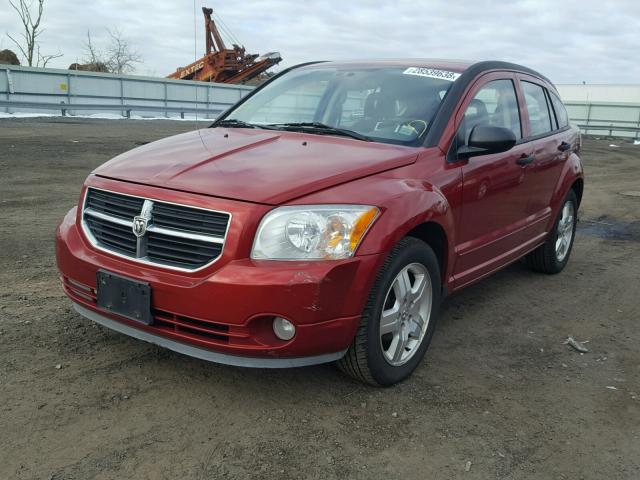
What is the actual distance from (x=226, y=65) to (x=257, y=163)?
35.1m

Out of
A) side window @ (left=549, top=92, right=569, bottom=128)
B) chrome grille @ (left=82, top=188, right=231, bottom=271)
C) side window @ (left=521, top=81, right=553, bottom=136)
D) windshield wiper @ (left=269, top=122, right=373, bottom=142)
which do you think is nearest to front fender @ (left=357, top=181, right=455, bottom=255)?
windshield wiper @ (left=269, top=122, right=373, bottom=142)

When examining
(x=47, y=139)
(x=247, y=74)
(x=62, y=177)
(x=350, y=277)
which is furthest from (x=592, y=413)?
(x=247, y=74)

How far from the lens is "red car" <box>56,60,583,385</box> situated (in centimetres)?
268

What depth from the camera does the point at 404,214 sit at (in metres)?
2.99

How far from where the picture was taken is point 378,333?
9.79 ft

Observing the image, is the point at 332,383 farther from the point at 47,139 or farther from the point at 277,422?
the point at 47,139

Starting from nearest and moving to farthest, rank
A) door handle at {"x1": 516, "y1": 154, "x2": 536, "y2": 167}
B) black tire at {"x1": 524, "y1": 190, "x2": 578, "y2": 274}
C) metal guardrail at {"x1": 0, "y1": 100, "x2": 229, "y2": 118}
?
1. door handle at {"x1": 516, "y1": 154, "x2": 536, "y2": 167}
2. black tire at {"x1": 524, "y1": 190, "x2": 578, "y2": 274}
3. metal guardrail at {"x1": 0, "y1": 100, "x2": 229, "y2": 118}

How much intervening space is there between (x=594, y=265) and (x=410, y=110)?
10.4ft

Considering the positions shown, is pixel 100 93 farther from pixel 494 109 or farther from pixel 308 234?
pixel 308 234

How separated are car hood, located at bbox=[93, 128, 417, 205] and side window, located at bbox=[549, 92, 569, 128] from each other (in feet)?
8.70

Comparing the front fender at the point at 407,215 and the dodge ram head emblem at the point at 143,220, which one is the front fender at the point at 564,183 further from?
the dodge ram head emblem at the point at 143,220

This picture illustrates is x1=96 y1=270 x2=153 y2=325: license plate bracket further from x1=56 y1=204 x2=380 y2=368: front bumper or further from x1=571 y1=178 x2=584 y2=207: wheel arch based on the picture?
x1=571 y1=178 x2=584 y2=207: wheel arch

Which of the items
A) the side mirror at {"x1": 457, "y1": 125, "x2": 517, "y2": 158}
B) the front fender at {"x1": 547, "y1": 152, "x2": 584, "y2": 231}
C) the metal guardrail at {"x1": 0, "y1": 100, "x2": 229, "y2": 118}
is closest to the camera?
the side mirror at {"x1": 457, "y1": 125, "x2": 517, "y2": 158}

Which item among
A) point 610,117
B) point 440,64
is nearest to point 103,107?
point 440,64
